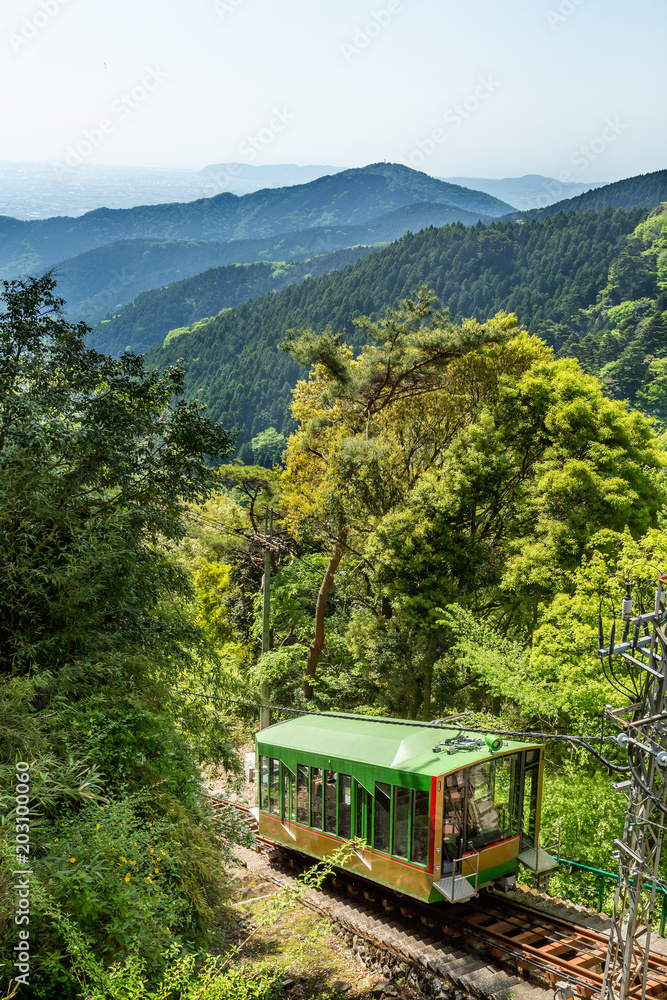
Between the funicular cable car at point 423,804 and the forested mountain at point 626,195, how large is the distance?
151 metres

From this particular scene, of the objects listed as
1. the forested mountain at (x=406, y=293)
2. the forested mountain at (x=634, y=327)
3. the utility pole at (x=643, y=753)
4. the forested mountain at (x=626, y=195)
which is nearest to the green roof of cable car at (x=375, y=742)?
the utility pole at (x=643, y=753)

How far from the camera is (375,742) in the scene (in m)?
11.9

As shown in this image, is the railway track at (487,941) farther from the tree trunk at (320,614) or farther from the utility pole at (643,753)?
the tree trunk at (320,614)

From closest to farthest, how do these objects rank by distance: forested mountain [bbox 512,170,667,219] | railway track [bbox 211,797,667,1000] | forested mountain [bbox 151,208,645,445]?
1. railway track [bbox 211,797,667,1000]
2. forested mountain [bbox 151,208,645,445]
3. forested mountain [bbox 512,170,667,219]

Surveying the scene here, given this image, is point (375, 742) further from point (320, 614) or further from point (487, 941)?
point (320, 614)

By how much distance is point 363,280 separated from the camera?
12081 centimetres

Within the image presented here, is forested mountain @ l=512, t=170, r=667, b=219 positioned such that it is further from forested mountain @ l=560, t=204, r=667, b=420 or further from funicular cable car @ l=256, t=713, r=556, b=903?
funicular cable car @ l=256, t=713, r=556, b=903

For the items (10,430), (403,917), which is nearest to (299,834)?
(403,917)

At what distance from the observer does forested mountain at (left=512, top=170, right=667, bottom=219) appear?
14712 centimetres

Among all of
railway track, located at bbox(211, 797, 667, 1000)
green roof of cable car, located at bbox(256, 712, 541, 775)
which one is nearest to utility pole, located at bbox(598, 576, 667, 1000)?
railway track, located at bbox(211, 797, 667, 1000)

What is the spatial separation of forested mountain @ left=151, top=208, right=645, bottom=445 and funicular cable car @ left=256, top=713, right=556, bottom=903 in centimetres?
8950

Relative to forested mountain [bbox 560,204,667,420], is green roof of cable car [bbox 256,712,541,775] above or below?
below

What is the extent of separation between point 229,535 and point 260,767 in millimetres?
20488

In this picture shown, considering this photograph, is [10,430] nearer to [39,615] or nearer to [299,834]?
[39,615]
